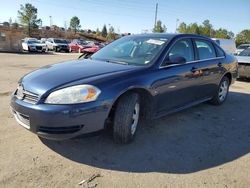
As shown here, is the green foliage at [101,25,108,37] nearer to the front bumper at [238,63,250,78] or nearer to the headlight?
the front bumper at [238,63,250,78]

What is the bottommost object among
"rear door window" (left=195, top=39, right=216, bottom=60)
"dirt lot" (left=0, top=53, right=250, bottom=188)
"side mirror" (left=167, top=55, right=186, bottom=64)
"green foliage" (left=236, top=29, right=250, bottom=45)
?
"dirt lot" (left=0, top=53, right=250, bottom=188)

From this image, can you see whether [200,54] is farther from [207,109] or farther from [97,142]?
[97,142]

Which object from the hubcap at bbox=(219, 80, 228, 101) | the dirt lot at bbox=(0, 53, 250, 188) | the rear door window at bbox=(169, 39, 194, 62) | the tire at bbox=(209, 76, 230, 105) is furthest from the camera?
the hubcap at bbox=(219, 80, 228, 101)

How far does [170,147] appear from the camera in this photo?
391 cm

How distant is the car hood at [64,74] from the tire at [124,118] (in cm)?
43

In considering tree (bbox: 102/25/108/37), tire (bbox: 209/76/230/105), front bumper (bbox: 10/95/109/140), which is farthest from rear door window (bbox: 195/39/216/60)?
tree (bbox: 102/25/108/37)

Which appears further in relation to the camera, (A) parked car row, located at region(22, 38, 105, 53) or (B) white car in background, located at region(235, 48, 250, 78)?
(A) parked car row, located at region(22, 38, 105, 53)

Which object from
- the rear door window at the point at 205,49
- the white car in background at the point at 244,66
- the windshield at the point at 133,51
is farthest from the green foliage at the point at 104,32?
the windshield at the point at 133,51

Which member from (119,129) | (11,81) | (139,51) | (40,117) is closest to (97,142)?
(119,129)

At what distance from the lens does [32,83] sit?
11.6ft

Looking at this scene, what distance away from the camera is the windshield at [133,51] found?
14.0 ft

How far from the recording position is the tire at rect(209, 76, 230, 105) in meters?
6.16

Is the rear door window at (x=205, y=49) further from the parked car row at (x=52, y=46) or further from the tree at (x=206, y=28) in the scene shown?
the tree at (x=206, y=28)

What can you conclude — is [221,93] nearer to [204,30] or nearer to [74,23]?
[204,30]
